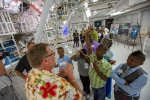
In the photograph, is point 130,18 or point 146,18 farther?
point 130,18

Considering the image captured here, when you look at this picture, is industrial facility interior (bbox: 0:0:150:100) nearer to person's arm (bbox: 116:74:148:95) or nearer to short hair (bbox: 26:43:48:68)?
person's arm (bbox: 116:74:148:95)

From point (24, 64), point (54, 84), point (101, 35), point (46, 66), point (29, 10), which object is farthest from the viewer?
point (101, 35)

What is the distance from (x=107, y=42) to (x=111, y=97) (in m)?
1.33

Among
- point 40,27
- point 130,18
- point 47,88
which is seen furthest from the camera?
point 130,18

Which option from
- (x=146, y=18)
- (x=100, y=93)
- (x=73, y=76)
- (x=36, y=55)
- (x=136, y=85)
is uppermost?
(x=146, y=18)

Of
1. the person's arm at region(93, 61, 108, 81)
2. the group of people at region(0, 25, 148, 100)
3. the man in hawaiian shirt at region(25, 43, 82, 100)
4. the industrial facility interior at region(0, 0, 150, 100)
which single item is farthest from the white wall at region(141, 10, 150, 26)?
the man in hawaiian shirt at region(25, 43, 82, 100)

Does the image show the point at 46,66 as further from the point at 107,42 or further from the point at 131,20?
the point at 131,20

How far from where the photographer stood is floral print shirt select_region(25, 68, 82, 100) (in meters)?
0.62

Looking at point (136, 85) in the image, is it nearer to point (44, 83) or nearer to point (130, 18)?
point (44, 83)

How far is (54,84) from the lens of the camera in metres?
0.63

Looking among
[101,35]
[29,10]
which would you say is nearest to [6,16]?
[29,10]

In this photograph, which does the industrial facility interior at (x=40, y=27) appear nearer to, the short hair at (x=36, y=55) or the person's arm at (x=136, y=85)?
the person's arm at (x=136, y=85)

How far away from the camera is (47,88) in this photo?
0.62 meters

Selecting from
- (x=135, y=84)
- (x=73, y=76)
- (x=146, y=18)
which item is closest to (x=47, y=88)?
(x=73, y=76)
